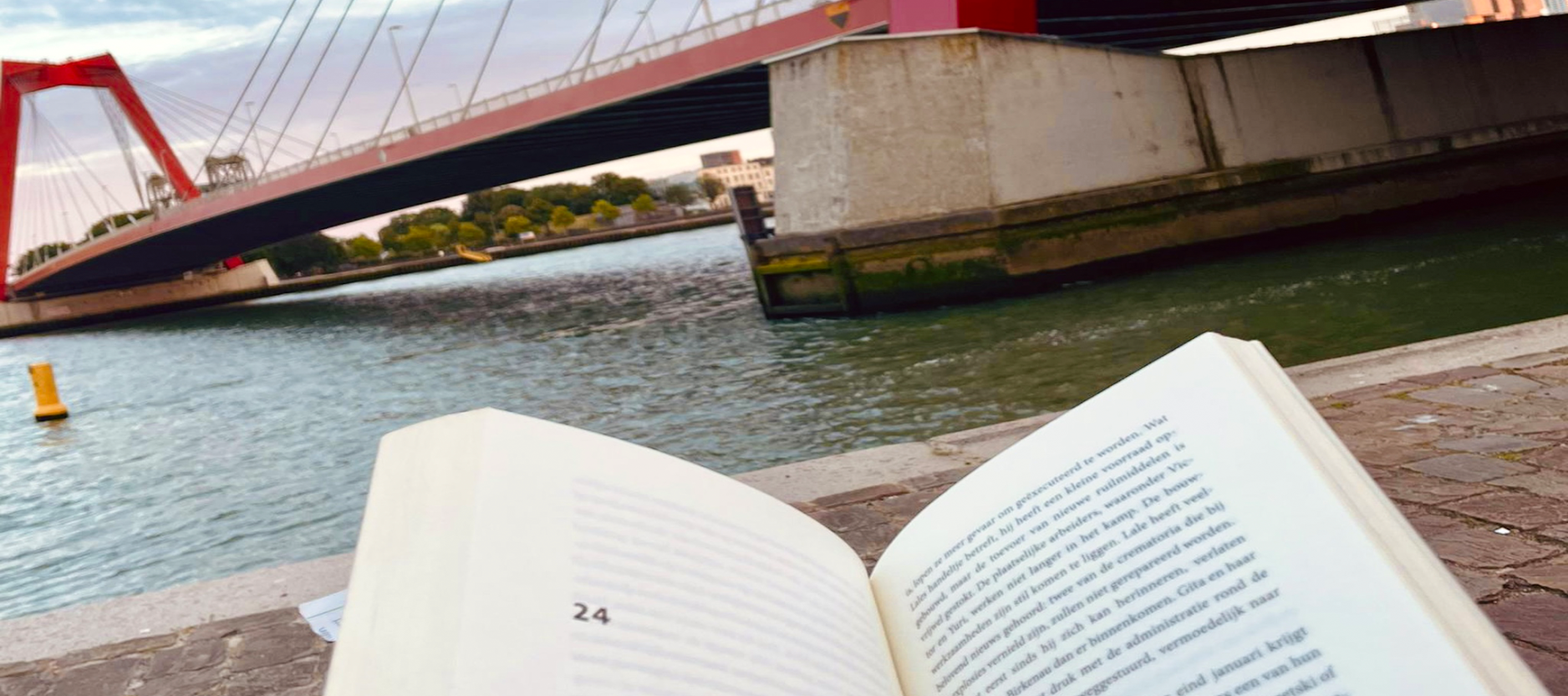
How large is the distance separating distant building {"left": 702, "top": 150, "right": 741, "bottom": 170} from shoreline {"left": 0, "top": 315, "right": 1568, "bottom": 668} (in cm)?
10651

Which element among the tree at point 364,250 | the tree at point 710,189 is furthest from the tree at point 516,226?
the tree at point 710,189

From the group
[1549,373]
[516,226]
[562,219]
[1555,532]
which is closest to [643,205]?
[562,219]

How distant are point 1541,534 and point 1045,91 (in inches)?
389

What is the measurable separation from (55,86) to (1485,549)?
4196 cm

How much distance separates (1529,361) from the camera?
3000 millimetres

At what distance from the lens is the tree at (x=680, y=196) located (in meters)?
74.7

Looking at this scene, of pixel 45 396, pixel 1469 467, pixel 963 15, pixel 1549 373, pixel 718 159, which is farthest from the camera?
pixel 718 159

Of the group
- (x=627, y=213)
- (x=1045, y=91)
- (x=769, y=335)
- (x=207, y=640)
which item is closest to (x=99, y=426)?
(x=769, y=335)

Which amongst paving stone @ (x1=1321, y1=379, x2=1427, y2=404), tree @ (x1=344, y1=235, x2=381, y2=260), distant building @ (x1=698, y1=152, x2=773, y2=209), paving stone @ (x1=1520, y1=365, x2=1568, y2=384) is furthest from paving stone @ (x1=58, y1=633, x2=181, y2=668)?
distant building @ (x1=698, y1=152, x2=773, y2=209)

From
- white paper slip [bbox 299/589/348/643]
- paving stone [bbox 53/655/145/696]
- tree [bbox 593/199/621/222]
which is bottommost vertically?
paving stone [bbox 53/655/145/696]

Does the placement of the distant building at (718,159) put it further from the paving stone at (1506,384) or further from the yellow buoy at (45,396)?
the paving stone at (1506,384)

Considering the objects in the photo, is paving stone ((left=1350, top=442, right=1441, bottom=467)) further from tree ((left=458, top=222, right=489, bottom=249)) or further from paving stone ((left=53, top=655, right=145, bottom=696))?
tree ((left=458, top=222, right=489, bottom=249))

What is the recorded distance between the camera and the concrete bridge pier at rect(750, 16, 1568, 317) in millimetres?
10391

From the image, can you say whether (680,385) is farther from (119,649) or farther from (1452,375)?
(119,649)
